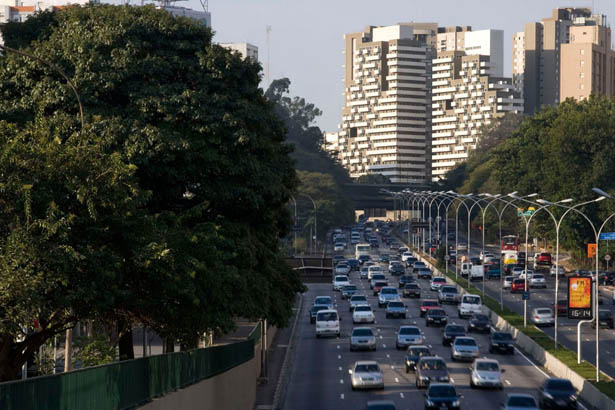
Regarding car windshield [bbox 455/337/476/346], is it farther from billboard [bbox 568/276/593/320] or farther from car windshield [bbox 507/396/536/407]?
car windshield [bbox 507/396/536/407]

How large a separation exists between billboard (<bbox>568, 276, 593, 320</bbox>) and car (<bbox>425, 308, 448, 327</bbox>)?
2044cm

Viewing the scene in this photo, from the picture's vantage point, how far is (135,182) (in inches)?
987

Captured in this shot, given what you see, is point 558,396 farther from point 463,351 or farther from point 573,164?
point 573,164

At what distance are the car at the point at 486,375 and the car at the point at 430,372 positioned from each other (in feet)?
3.96

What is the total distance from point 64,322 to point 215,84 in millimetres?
14019

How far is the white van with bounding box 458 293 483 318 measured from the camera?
78.5 m

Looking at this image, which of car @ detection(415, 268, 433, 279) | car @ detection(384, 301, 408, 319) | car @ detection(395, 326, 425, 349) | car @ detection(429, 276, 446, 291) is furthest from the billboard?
car @ detection(415, 268, 433, 279)

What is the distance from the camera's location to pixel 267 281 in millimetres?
37781

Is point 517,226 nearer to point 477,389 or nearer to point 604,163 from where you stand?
point 604,163

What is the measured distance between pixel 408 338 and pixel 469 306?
1643cm

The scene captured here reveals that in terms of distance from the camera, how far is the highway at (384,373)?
46.2m

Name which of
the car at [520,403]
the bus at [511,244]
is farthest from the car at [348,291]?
the car at [520,403]

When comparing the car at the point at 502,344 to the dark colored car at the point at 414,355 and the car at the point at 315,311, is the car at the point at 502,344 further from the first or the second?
the car at the point at 315,311

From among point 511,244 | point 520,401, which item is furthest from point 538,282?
point 520,401
